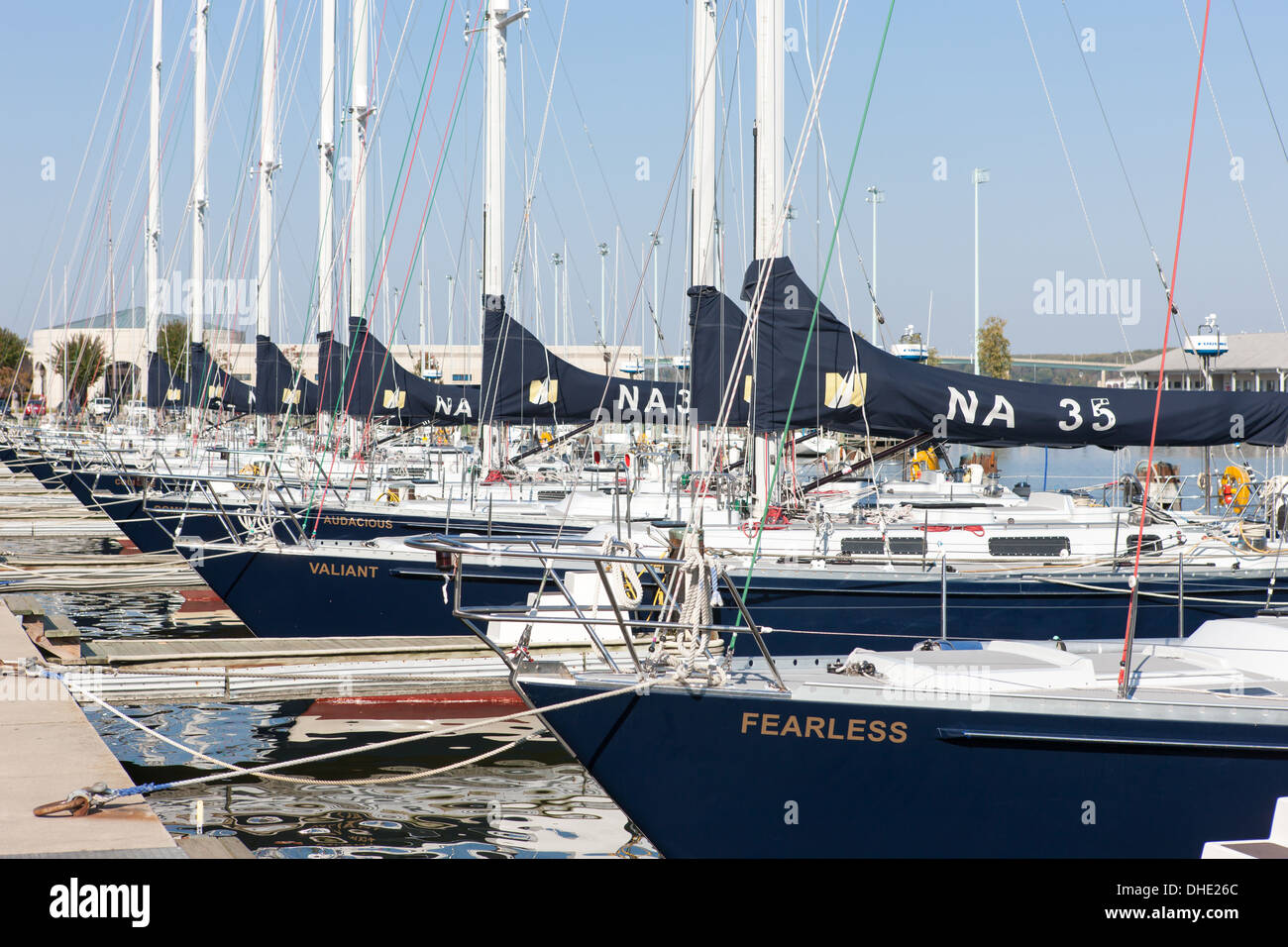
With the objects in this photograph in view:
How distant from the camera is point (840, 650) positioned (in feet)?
41.1

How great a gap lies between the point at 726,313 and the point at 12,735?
26.4 feet

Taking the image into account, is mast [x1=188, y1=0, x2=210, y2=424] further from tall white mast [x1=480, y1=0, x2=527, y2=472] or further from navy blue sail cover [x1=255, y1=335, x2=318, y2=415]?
tall white mast [x1=480, y1=0, x2=527, y2=472]

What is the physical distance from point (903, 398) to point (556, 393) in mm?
7708

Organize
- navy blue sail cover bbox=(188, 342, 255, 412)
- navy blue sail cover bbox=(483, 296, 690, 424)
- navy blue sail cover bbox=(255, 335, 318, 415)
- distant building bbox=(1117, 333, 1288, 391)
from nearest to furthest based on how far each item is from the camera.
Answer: navy blue sail cover bbox=(483, 296, 690, 424)
navy blue sail cover bbox=(255, 335, 318, 415)
navy blue sail cover bbox=(188, 342, 255, 412)
distant building bbox=(1117, 333, 1288, 391)

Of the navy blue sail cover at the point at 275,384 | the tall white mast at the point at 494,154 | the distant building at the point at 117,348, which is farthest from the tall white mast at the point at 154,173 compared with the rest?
the tall white mast at the point at 494,154

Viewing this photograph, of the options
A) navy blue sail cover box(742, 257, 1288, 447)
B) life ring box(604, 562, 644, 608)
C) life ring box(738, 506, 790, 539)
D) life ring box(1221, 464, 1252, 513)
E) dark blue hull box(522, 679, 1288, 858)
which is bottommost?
dark blue hull box(522, 679, 1288, 858)

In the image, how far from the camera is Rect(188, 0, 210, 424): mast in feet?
114

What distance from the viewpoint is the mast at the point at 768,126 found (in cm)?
1269

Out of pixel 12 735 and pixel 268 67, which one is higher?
pixel 268 67

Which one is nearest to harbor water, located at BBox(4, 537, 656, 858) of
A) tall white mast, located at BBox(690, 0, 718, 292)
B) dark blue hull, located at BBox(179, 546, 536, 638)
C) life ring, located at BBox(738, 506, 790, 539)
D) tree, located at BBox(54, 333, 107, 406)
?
dark blue hull, located at BBox(179, 546, 536, 638)

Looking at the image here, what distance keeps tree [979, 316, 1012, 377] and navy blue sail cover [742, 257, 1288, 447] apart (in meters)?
59.5

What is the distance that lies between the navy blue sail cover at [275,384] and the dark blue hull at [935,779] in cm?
2169
